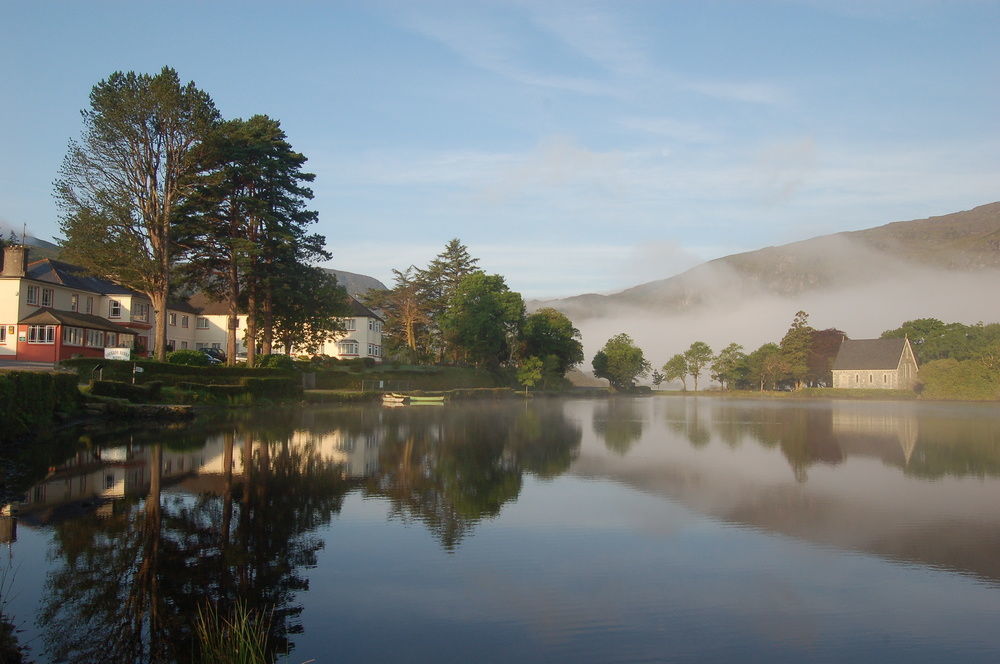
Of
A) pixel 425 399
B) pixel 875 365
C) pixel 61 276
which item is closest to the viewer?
pixel 61 276

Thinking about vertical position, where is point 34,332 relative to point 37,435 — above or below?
above

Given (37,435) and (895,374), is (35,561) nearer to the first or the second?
(37,435)

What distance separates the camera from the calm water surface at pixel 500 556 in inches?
307

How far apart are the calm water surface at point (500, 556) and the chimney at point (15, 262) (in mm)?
34029

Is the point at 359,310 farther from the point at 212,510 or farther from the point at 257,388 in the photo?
the point at 212,510

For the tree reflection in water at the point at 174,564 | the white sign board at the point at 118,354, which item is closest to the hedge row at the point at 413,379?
the white sign board at the point at 118,354

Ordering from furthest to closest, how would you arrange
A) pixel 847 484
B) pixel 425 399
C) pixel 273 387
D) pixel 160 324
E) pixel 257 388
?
pixel 425 399 < pixel 273 387 < pixel 257 388 < pixel 160 324 < pixel 847 484

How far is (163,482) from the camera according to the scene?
16.3 metres

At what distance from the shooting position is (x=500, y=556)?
1120 centimetres

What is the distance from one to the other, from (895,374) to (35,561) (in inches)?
4633

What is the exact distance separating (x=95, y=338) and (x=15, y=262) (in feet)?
23.3

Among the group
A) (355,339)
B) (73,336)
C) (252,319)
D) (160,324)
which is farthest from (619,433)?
(355,339)

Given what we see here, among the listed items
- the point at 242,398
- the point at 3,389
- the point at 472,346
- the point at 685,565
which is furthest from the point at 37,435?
the point at 472,346

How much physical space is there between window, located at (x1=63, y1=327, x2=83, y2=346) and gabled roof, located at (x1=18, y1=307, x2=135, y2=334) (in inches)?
20.7
